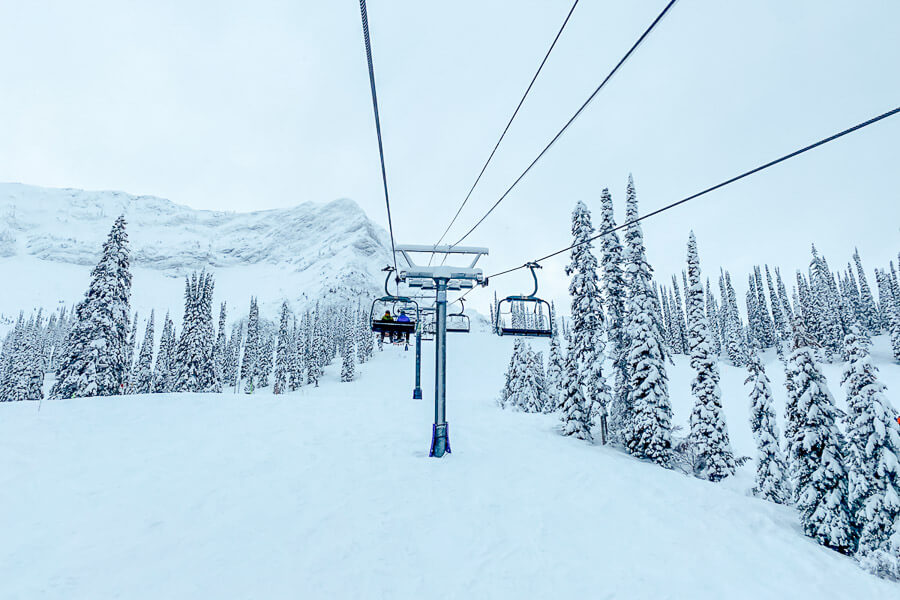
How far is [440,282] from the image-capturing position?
516 inches

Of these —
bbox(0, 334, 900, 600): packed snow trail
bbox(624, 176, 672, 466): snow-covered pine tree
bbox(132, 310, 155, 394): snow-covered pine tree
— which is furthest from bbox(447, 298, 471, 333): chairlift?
→ bbox(132, 310, 155, 394): snow-covered pine tree

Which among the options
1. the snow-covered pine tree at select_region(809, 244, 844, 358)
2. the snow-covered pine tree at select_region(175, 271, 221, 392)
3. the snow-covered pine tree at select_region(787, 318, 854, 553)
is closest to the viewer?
the snow-covered pine tree at select_region(787, 318, 854, 553)

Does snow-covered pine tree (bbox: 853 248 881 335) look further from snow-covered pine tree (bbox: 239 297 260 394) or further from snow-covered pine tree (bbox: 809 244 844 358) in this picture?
snow-covered pine tree (bbox: 239 297 260 394)

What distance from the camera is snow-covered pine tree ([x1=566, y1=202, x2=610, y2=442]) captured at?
23312 mm

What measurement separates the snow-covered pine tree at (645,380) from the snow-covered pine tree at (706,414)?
11.5ft

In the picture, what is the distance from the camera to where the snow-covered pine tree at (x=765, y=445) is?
885 inches

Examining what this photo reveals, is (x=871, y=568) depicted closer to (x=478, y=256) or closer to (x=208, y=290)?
(x=478, y=256)

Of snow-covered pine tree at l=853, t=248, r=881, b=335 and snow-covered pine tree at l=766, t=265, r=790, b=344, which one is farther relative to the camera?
snow-covered pine tree at l=766, t=265, r=790, b=344

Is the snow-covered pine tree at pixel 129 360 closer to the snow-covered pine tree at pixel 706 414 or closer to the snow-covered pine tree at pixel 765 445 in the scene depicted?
the snow-covered pine tree at pixel 706 414

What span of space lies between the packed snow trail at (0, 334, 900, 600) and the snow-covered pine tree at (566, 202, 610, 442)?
8871 mm

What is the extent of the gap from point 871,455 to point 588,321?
1282 centimetres

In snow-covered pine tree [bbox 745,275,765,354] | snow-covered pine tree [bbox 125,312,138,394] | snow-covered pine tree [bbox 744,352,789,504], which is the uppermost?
snow-covered pine tree [bbox 745,275,765,354]

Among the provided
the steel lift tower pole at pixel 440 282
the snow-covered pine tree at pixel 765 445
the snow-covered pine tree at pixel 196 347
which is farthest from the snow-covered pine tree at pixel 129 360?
the snow-covered pine tree at pixel 765 445

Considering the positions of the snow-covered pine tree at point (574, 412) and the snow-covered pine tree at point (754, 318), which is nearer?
the snow-covered pine tree at point (574, 412)
